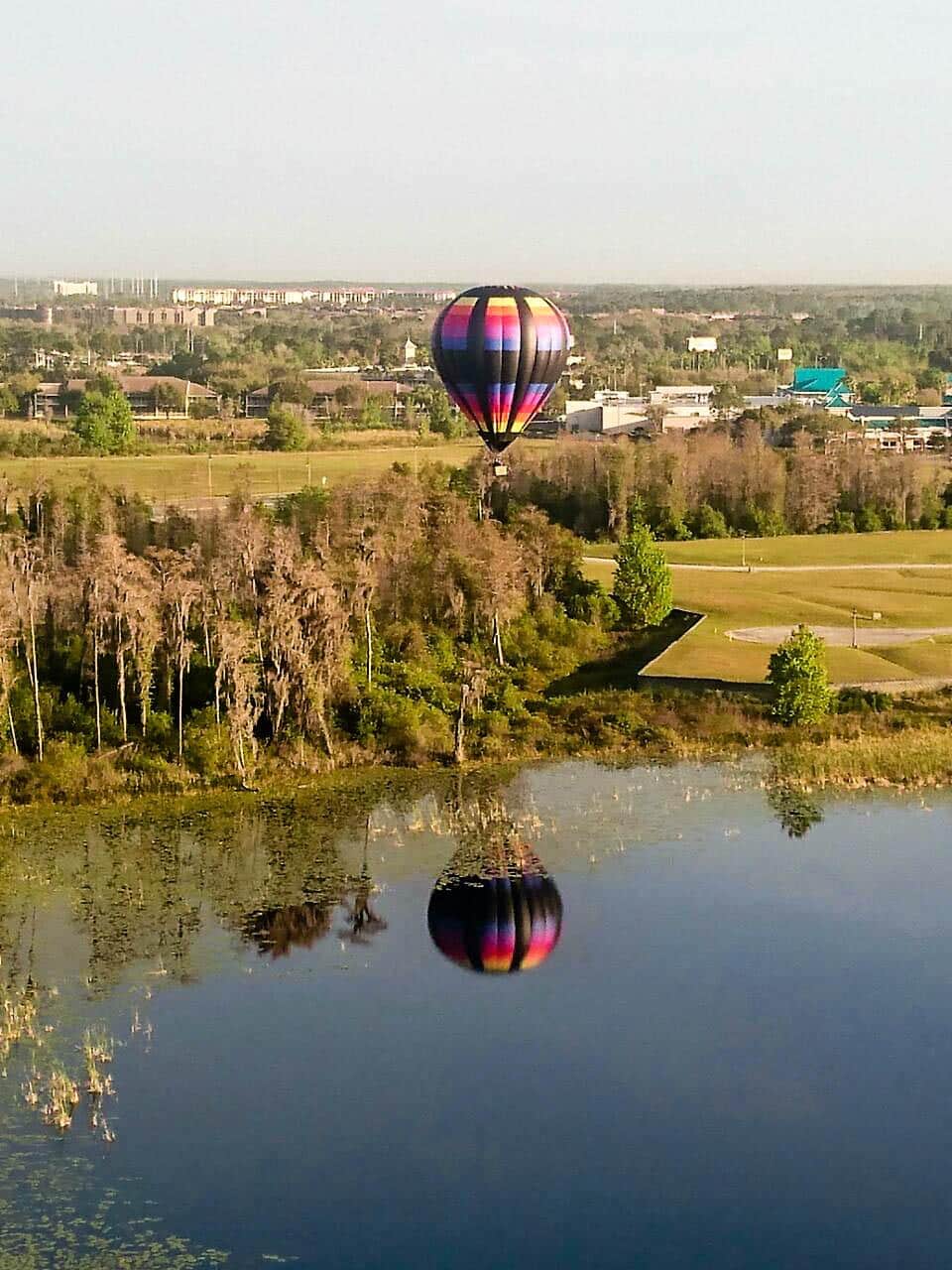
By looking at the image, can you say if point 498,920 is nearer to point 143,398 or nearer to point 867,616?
point 867,616

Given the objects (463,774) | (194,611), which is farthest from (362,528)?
(463,774)

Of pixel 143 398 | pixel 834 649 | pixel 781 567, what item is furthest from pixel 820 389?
pixel 834 649

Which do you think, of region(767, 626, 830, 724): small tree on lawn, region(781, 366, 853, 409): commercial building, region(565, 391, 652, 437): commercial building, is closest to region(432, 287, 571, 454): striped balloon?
region(767, 626, 830, 724): small tree on lawn

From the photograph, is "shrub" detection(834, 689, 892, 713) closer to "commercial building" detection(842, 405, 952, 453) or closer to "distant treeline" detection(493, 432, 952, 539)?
"distant treeline" detection(493, 432, 952, 539)

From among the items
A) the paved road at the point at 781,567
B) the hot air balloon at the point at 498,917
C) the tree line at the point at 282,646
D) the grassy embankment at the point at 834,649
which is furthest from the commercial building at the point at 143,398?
the hot air balloon at the point at 498,917

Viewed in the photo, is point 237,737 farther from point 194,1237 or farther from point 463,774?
point 194,1237

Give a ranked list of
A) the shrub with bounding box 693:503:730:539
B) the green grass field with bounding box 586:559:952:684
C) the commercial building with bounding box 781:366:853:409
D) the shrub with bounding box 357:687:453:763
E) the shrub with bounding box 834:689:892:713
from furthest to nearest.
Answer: the commercial building with bounding box 781:366:853:409
the shrub with bounding box 693:503:730:539
the green grass field with bounding box 586:559:952:684
the shrub with bounding box 834:689:892:713
the shrub with bounding box 357:687:453:763
